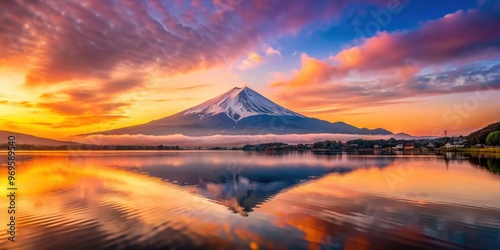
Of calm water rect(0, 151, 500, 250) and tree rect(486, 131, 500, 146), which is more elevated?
tree rect(486, 131, 500, 146)

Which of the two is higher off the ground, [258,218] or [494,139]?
[494,139]

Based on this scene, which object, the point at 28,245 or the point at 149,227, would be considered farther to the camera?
the point at 149,227

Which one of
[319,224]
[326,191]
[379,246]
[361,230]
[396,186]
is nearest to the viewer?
[379,246]

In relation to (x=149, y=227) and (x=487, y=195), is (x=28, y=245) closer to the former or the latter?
(x=149, y=227)

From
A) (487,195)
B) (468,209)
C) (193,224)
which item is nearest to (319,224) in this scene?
(193,224)

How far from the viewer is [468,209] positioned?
1355cm

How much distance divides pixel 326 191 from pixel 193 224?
10.1 m

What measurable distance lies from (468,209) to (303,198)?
7263 mm

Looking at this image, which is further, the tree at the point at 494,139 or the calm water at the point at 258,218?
the tree at the point at 494,139

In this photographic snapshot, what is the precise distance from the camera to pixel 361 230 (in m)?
10.1

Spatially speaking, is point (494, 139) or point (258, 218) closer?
point (258, 218)

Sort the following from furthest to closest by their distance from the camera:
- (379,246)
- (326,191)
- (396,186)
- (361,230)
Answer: (396,186) < (326,191) < (361,230) < (379,246)

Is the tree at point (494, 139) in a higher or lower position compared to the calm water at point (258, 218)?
higher

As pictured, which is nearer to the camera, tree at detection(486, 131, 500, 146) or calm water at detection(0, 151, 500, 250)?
calm water at detection(0, 151, 500, 250)
